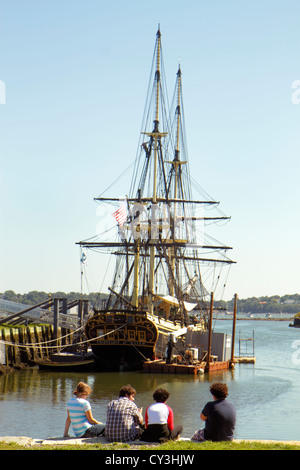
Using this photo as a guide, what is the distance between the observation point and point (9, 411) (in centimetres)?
2344

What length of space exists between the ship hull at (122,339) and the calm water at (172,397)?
159 centimetres

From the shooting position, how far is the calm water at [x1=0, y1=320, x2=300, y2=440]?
2108 cm

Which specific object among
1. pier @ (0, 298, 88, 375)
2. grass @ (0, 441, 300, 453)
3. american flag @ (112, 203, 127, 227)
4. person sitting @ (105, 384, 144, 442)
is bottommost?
pier @ (0, 298, 88, 375)

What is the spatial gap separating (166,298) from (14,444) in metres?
37.9

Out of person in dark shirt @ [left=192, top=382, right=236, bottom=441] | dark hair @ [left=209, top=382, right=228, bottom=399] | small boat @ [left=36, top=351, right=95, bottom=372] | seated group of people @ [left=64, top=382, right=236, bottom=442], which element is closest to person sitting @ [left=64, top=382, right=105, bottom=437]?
seated group of people @ [left=64, top=382, right=236, bottom=442]

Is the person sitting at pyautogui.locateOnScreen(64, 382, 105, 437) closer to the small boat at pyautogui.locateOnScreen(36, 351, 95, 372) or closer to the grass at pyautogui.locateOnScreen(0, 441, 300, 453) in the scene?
the grass at pyautogui.locateOnScreen(0, 441, 300, 453)

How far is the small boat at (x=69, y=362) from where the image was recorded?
36.9 meters

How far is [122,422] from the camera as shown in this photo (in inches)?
419

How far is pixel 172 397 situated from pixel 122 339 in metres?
11.2

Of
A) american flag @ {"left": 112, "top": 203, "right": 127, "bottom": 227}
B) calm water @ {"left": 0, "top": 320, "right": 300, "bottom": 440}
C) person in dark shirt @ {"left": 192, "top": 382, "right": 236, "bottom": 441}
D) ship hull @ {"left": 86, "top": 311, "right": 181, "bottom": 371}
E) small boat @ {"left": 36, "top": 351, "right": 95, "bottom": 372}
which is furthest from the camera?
american flag @ {"left": 112, "top": 203, "right": 127, "bottom": 227}

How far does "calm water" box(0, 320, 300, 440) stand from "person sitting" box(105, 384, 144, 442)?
29.5 ft
